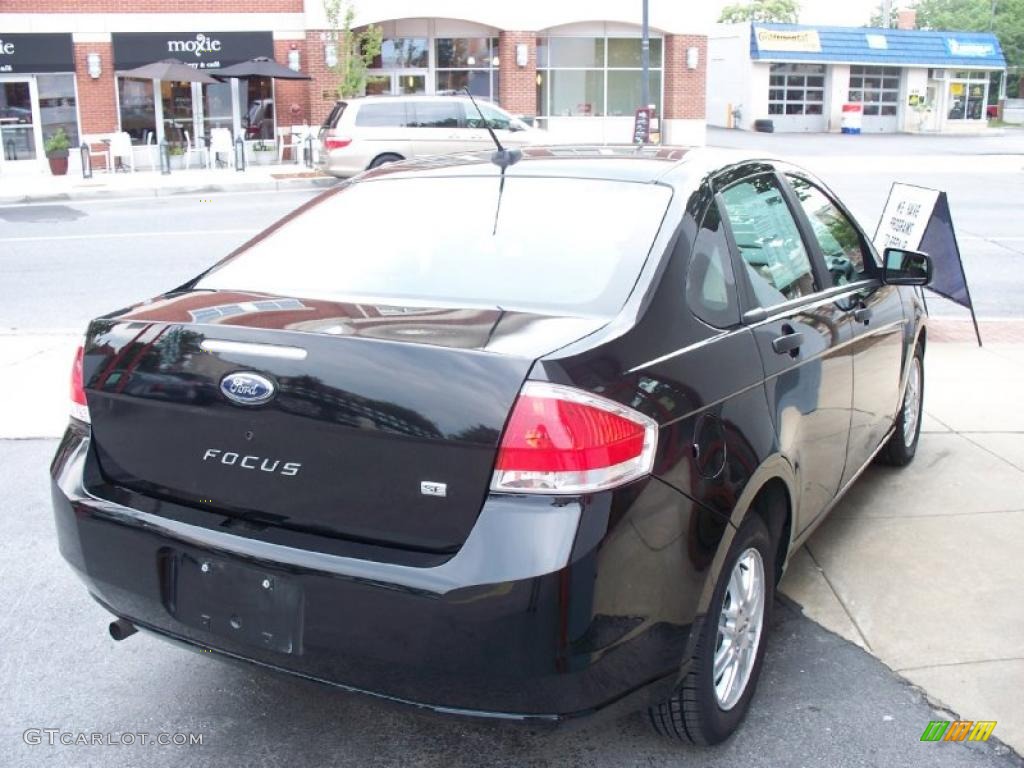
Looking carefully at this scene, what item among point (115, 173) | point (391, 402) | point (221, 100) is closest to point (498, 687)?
point (391, 402)

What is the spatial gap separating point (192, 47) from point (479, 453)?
27.9m

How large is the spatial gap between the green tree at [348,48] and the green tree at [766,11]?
76100mm

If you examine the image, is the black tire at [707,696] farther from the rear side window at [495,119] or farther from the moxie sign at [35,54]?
the moxie sign at [35,54]

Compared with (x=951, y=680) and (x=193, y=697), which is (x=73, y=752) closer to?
(x=193, y=697)

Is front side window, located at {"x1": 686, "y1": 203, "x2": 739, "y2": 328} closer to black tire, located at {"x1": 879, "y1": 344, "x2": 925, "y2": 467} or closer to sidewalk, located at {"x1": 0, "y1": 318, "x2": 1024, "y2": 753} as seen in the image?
sidewalk, located at {"x1": 0, "y1": 318, "x2": 1024, "y2": 753}

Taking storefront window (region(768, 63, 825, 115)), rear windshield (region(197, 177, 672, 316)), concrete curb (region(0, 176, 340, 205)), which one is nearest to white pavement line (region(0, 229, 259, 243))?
concrete curb (region(0, 176, 340, 205))

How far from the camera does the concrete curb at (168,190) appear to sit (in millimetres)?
20938

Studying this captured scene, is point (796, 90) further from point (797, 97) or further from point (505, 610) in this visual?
point (505, 610)

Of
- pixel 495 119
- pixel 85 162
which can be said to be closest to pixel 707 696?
pixel 495 119

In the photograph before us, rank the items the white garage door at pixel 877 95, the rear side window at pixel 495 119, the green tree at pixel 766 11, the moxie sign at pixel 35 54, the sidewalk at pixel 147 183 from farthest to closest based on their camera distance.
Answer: the green tree at pixel 766 11
the white garage door at pixel 877 95
the moxie sign at pixel 35 54
the rear side window at pixel 495 119
the sidewalk at pixel 147 183

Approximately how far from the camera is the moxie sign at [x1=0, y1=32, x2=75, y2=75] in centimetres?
2667

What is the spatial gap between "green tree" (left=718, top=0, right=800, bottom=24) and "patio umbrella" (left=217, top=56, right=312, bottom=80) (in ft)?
259

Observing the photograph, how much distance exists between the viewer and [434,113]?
2144cm

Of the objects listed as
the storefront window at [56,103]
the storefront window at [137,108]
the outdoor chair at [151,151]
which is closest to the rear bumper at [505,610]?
the outdoor chair at [151,151]
